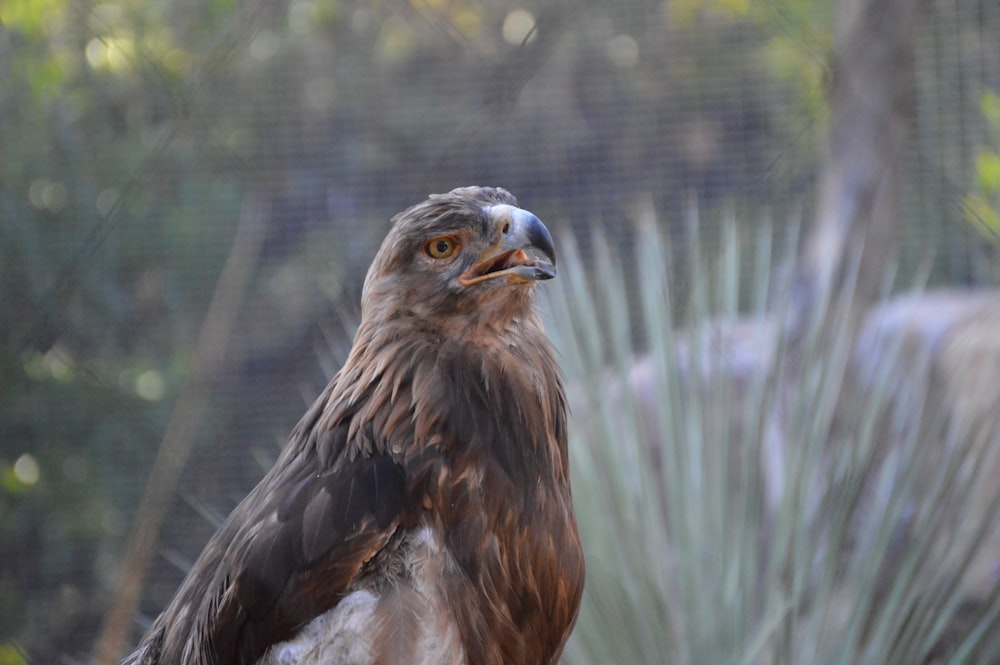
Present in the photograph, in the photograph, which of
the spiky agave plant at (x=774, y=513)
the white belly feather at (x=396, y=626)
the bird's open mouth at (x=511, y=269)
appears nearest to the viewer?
the white belly feather at (x=396, y=626)

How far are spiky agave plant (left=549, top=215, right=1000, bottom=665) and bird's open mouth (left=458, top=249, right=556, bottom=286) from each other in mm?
394

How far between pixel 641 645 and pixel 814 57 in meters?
1.54

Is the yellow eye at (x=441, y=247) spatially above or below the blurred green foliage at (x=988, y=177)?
above

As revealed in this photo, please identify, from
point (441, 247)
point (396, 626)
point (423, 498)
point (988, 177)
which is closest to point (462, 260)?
point (441, 247)

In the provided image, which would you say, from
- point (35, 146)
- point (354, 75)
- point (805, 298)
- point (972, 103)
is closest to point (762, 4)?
point (972, 103)

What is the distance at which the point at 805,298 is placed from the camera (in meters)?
2.32

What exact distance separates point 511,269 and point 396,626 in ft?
1.51

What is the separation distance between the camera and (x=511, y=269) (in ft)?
4.45

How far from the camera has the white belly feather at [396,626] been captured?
1.21m

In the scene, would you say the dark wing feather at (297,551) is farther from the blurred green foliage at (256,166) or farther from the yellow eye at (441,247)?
the blurred green foliage at (256,166)

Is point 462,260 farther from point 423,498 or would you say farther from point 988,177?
point 988,177

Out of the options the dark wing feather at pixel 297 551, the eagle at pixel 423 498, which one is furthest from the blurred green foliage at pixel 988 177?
the dark wing feather at pixel 297 551

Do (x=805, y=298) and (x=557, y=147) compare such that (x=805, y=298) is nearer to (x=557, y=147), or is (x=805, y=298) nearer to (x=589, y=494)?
(x=557, y=147)

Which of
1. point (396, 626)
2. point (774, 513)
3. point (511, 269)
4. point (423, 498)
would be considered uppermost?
point (511, 269)
